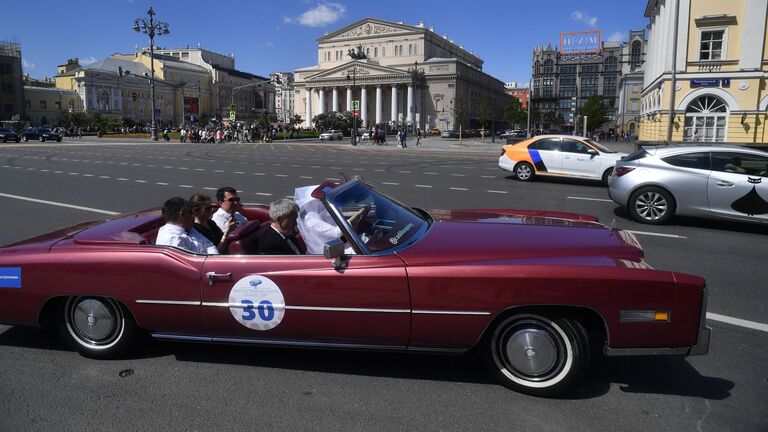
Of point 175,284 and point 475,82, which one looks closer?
point 175,284

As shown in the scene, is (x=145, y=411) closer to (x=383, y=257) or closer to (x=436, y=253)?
(x=383, y=257)

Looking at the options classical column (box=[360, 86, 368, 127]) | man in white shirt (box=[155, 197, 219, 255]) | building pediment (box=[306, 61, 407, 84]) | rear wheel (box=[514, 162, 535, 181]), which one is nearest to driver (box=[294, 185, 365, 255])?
man in white shirt (box=[155, 197, 219, 255])

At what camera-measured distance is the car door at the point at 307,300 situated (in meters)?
3.35

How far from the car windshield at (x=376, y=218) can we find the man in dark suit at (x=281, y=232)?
0.40 meters

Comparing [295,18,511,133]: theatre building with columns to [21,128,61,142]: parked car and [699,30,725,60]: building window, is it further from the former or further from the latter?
[699,30,725,60]: building window

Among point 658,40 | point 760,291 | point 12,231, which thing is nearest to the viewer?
point 760,291

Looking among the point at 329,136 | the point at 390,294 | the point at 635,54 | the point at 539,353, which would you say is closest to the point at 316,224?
the point at 390,294

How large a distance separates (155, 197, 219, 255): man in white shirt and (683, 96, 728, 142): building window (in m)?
37.7

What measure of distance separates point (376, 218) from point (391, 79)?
11654 centimetres

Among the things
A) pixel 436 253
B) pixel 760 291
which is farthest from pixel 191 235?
pixel 760 291

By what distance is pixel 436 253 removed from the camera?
11.2ft

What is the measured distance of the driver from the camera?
12.2ft

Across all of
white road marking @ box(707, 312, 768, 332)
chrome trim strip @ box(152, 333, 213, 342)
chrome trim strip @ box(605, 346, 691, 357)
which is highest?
chrome trim strip @ box(605, 346, 691, 357)

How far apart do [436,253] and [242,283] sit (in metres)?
1.22
